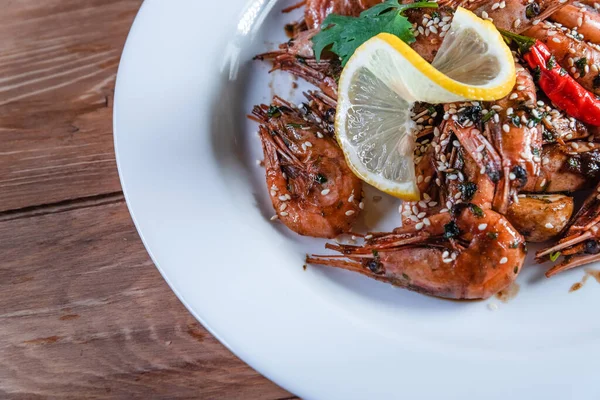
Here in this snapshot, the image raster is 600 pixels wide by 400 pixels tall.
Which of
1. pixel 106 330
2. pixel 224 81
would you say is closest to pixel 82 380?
pixel 106 330

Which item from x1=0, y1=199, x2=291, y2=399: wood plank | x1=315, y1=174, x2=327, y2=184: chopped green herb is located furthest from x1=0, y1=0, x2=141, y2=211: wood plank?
x1=315, y1=174, x2=327, y2=184: chopped green herb

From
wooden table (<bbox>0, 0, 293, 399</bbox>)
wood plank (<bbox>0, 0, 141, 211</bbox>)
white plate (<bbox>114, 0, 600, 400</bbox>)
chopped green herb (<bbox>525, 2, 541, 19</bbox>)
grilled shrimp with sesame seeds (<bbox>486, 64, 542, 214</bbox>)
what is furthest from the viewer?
wood plank (<bbox>0, 0, 141, 211</bbox>)

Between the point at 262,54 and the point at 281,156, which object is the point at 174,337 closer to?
the point at 281,156

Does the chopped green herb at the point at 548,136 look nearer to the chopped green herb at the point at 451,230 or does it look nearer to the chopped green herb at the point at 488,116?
the chopped green herb at the point at 488,116

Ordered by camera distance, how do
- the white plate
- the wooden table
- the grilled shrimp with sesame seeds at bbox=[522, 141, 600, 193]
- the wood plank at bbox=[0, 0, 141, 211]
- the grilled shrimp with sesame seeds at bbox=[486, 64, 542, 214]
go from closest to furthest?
the white plate → the grilled shrimp with sesame seeds at bbox=[486, 64, 542, 214] → the grilled shrimp with sesame seeds at bbox=[522, 141, 600, 193] → the wooden table → the wood plank at bbox=[0, 0, 141, 211]

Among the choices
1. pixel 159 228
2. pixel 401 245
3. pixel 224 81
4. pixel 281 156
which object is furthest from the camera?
pixel 224 81

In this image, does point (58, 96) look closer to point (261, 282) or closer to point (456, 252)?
point (261, 282)

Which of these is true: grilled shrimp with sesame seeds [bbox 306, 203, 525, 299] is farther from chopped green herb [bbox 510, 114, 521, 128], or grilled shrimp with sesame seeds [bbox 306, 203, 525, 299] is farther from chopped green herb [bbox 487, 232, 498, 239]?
chopped green herb [bbox 510, 114, 521, 128]
